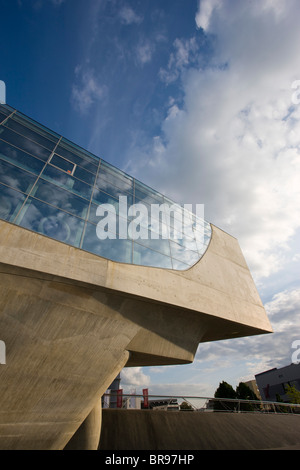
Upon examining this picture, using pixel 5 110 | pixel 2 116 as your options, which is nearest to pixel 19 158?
pixel 2 116

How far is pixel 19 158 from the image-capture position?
9.69 m

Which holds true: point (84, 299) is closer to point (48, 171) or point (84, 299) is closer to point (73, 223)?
point (73, 223)

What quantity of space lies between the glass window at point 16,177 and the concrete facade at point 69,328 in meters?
2.11

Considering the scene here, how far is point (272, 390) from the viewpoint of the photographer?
6750 cm

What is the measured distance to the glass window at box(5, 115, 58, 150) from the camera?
11.0 meters

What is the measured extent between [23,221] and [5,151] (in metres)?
3.84

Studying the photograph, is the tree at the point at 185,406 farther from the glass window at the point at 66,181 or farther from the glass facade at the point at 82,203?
the glass window at the point at 66,181

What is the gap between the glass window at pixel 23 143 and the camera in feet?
33.1

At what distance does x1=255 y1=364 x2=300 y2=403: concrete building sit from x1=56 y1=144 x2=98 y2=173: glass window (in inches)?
2990

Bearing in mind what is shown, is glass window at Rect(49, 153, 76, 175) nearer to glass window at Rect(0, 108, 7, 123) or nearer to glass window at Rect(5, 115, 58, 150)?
glass window at Rect(5, 115, 58, 150)

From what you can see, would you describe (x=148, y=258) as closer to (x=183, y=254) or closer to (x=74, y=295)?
(x=183, y=254)

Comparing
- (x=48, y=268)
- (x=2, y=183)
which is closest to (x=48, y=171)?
(x=2, y=183)

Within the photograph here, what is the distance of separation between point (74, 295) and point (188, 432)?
10.5 metres

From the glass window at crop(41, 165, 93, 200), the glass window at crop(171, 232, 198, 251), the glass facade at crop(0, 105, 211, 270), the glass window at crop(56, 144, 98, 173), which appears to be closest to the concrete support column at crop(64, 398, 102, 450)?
the glass facade at crop(0, 105, 211, 270)
